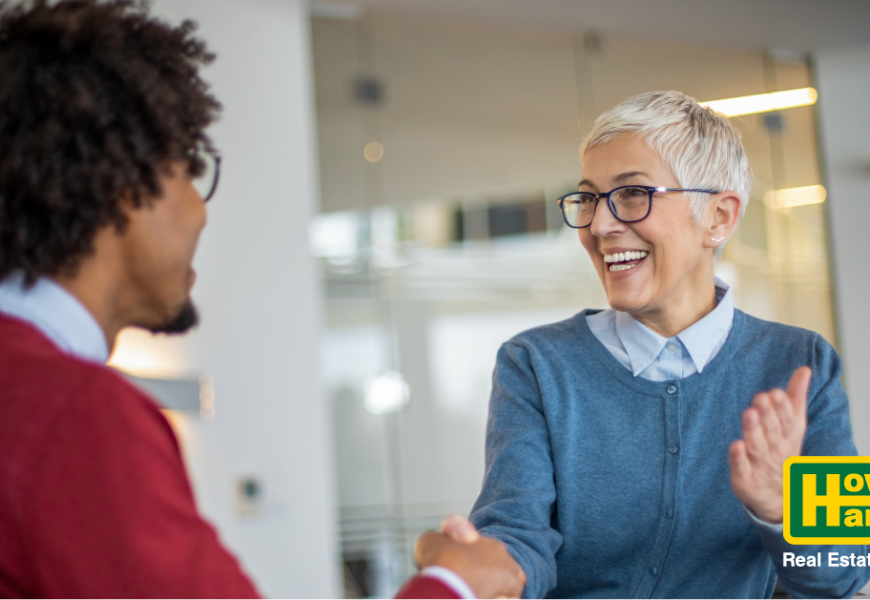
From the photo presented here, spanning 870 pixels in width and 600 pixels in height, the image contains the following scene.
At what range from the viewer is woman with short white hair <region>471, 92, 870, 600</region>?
1475mm

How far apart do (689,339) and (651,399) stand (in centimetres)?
15

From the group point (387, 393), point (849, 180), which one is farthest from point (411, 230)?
point (849, 180)

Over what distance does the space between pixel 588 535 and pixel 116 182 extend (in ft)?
3.39

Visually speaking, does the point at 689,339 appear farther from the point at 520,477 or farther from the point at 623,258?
the point at 520,477

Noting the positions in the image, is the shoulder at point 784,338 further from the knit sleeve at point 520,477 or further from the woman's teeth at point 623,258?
the knit sleeve at point 520,477

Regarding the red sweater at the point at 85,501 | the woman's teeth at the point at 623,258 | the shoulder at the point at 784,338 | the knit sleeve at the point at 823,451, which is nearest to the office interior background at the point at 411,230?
the woman's teeth at the point at 623,258

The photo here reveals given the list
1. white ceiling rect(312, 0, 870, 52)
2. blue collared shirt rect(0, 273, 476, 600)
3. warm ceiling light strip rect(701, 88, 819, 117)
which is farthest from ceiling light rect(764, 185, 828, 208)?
blue collared shirt rect(0, 273, 476, 600)

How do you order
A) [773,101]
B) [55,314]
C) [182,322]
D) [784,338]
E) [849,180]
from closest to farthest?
[55,314] → [182,322] → [784,338] → [849,180] → [773,101]

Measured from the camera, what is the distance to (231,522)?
3600 millimetres

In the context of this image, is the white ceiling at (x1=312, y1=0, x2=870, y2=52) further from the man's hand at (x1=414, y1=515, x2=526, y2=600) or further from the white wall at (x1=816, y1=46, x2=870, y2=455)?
the man's hand at (x1=414, y1=515, x2=526, y2=600)

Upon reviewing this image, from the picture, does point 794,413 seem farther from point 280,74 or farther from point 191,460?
point 280,74

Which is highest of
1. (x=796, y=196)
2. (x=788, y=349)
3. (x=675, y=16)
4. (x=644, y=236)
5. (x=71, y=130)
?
(x=675, y=16)

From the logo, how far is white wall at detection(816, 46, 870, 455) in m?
4.52

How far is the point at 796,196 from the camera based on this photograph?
5758 millimetres
